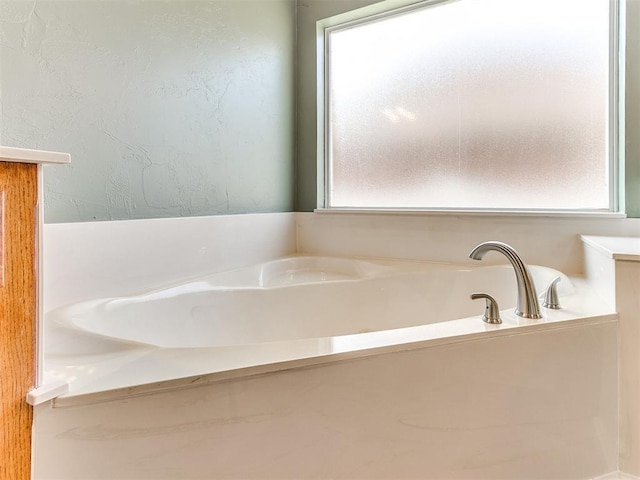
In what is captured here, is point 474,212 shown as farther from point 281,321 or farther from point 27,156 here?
point 27,156

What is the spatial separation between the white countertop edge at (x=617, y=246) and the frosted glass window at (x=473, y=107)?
0.23 m

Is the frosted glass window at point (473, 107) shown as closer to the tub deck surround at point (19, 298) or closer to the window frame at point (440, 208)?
the window frame at point (440, 208)

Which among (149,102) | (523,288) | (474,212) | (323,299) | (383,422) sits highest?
(149,102)

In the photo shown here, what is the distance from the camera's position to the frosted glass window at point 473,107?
155cm

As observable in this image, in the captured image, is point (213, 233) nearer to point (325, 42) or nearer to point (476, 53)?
point (325, 42)

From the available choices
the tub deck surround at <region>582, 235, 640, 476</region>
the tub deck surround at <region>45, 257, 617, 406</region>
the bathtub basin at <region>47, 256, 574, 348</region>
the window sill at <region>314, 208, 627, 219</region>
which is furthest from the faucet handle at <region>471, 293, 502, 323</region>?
the window sill at <region>314, 208, 627, 219</region>

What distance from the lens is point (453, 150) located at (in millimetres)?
1791

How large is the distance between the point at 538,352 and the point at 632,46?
4.16 ft

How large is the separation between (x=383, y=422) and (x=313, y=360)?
0.20 m

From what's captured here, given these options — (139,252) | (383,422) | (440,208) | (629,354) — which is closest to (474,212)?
(440,208)

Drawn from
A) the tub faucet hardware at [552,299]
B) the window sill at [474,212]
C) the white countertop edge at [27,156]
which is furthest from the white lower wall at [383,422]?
the window sill at [474,212]

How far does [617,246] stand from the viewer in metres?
1.16

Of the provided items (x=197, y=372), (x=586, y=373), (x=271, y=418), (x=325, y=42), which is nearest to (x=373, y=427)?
(x=271, y=418)

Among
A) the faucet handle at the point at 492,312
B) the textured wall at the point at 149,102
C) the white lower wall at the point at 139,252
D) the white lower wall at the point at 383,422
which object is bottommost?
the white lower wall at the point at 383,422
